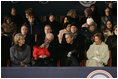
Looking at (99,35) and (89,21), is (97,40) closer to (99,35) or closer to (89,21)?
(99,35)

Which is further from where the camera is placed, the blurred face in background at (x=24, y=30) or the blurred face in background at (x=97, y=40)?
the blurred face in background at (x=24, y=30)

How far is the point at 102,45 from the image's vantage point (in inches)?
225

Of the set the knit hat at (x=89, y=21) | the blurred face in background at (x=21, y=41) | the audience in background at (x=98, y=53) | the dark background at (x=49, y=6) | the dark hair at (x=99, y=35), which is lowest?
the audience in background at (x=98, y=53)

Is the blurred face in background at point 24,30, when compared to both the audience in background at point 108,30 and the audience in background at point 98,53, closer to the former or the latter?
the audience in background at point 98,53

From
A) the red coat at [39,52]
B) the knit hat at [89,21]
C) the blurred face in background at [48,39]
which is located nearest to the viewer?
the red coat at [39,52]

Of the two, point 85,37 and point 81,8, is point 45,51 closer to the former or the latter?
point 85,37

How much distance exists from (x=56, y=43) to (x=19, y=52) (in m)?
0.90

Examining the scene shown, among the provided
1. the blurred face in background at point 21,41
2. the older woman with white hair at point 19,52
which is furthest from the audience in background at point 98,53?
the blurred face in background at point 21,41

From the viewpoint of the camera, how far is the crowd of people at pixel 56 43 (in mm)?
5621

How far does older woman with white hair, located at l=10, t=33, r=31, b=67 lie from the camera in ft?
18.4

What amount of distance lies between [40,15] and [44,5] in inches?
14.6

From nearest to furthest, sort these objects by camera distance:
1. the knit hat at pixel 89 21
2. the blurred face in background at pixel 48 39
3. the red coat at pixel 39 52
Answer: the red coat at pixel 39 52
the blurred face in background at pixel 48 39
the knit hat at pixel 89 21

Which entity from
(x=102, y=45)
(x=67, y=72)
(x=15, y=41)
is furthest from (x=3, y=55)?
(x=102, y=45)

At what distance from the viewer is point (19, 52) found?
5680mm
